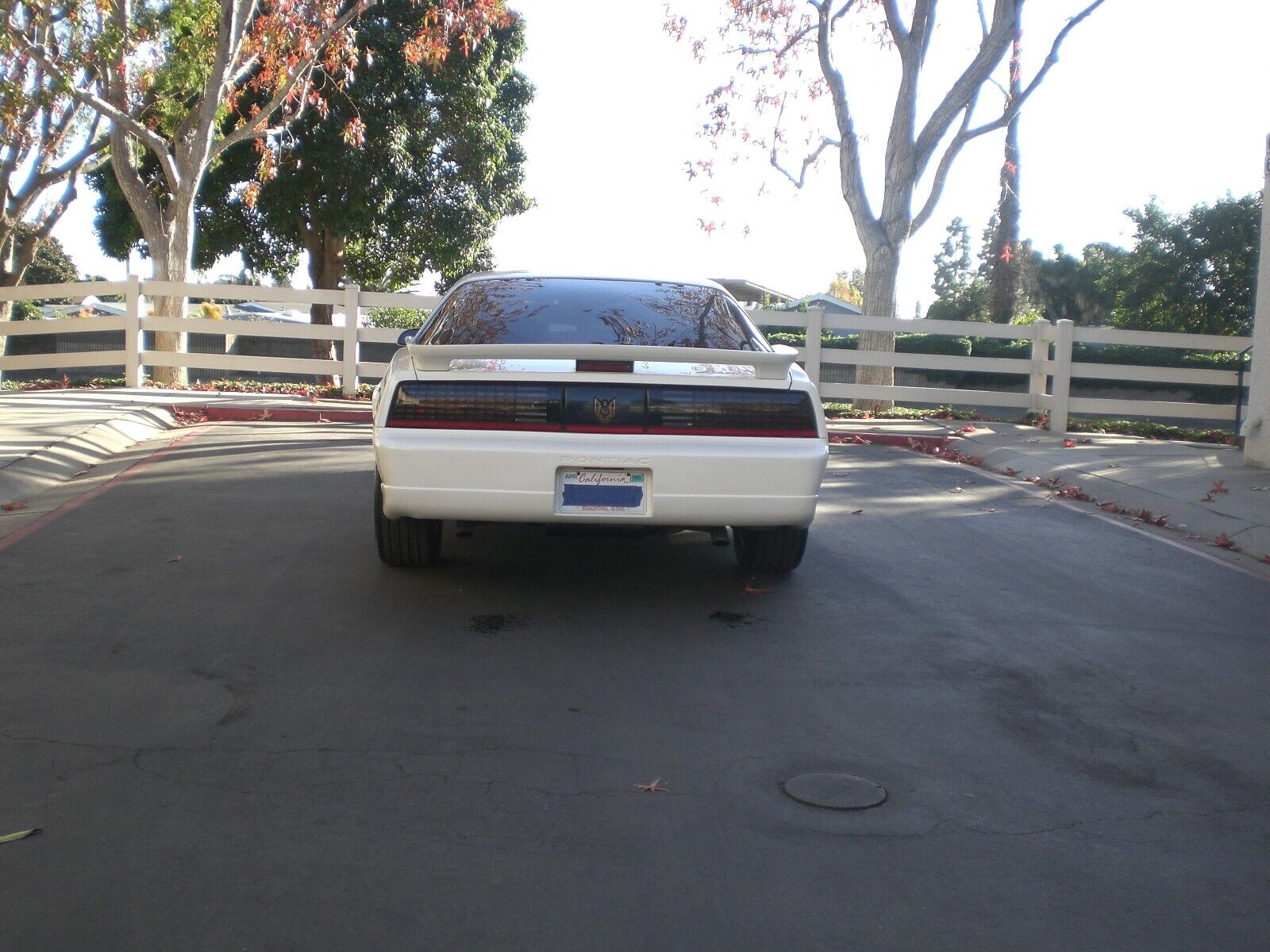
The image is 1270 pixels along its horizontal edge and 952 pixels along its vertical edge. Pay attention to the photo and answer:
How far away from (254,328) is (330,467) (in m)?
6.87

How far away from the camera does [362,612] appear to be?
590 centimetres

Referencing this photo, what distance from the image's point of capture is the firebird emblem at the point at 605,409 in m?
5.80

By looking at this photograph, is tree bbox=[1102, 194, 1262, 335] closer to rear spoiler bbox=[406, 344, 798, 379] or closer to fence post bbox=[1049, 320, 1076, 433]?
fence post bbox=[1049, 320, 1076, 433]

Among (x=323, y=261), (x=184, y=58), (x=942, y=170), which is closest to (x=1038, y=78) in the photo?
(x=942, y=170)

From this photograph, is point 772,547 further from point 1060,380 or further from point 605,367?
point 1060,380

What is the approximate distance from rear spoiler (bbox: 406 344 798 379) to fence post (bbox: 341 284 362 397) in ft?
33.2

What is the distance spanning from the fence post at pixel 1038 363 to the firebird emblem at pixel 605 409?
37.0 feet

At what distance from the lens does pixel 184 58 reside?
748 inches

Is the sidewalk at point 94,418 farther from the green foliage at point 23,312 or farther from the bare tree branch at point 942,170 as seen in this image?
the green foliage at point 23,312

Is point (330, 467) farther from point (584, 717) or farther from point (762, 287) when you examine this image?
point (762, 287)

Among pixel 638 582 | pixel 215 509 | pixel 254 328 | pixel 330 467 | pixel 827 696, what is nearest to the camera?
pixel 827 696

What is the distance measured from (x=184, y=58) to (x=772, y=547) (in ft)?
52.1

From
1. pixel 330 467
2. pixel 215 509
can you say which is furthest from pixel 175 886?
pixel 330 467

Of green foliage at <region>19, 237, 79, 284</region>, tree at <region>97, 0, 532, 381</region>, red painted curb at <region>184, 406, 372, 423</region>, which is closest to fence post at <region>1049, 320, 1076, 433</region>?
red painted curb at <region>184, 406, 372, 423</region>
